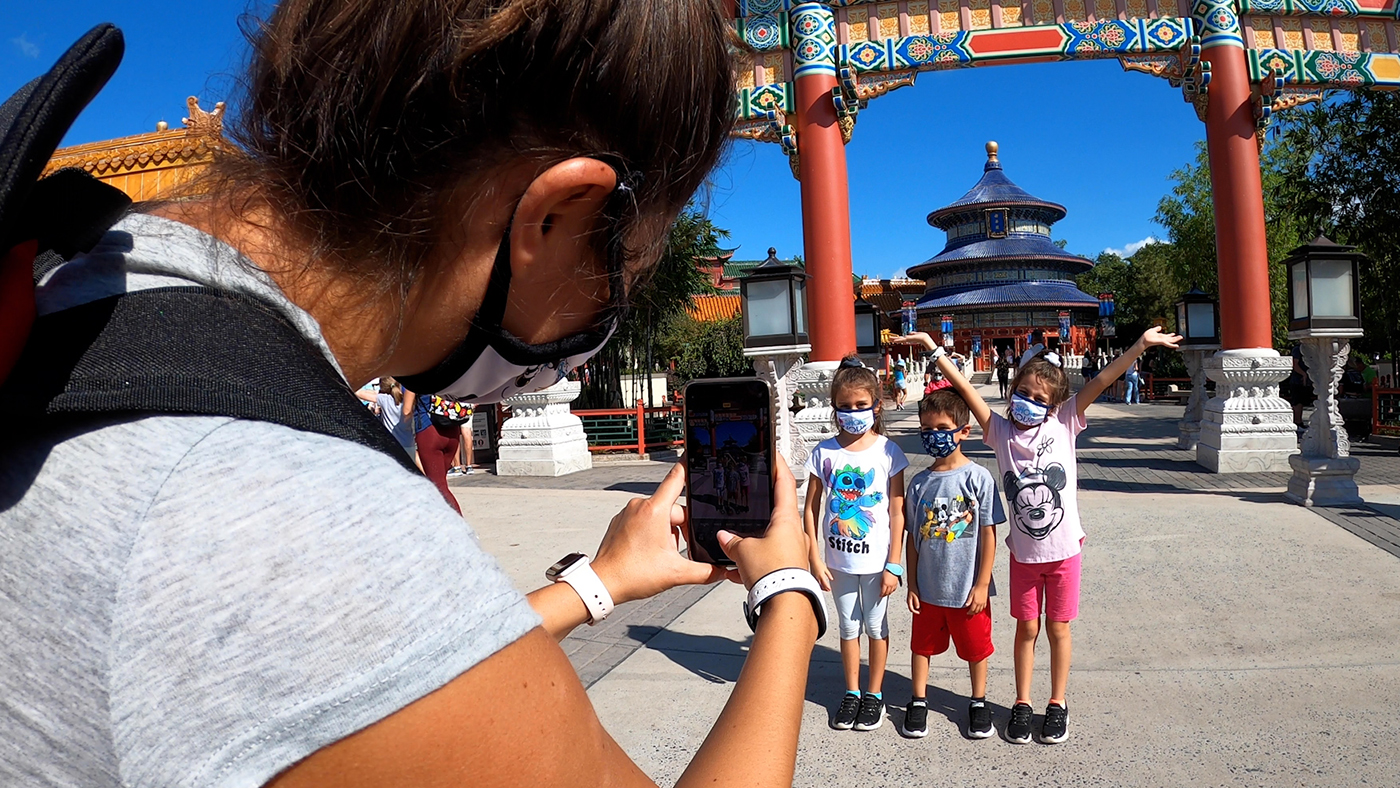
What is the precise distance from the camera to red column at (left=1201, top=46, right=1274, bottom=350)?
995cm

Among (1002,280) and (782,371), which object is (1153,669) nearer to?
(782,371)

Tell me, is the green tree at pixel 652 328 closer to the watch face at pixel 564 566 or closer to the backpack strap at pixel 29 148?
the watch face at pixel 564 566

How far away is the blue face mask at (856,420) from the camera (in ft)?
12.6

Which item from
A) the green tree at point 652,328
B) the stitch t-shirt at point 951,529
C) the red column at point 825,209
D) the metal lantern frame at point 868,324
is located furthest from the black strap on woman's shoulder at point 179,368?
the green tree at point 652,328

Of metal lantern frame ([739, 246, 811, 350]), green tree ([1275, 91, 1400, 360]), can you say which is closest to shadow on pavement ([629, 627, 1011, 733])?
metal lantern frame ([739, 246, 811, 350])

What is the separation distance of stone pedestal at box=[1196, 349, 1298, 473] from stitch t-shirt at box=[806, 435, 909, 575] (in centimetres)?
790

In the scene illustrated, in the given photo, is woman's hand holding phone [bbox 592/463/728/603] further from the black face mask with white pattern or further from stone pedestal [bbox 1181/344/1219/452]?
stone pedestal [bbox 1181/344/1219/452]

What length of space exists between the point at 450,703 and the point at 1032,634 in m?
3.39

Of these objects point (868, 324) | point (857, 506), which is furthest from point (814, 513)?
point (868, 324)

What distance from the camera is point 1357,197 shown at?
40.3ft

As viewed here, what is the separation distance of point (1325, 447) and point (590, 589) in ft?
27.7

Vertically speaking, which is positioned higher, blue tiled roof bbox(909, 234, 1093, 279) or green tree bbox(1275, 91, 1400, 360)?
blue tiled roof bbox(909, 234, 1093, 279)

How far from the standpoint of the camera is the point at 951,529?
3570 millimetres

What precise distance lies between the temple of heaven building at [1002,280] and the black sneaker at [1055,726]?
3773cm
